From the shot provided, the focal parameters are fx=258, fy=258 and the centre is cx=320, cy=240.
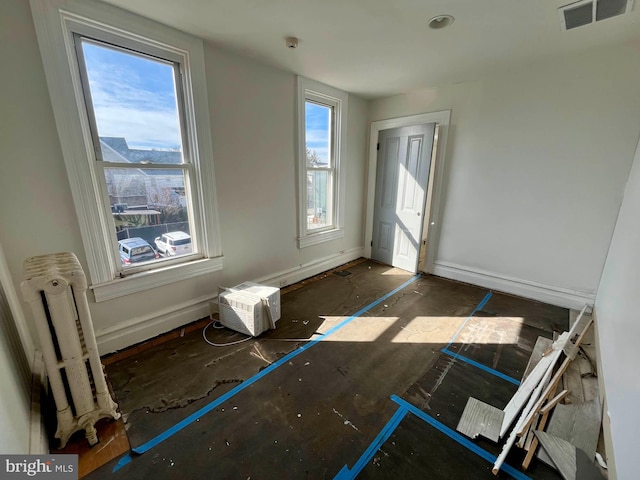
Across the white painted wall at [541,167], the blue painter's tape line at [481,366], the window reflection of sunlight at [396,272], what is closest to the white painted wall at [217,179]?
the window reflection of sunlight at [396,272]

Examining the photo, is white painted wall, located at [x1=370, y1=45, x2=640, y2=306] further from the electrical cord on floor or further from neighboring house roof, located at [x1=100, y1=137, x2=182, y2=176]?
neighboring house roof, located at [x1=100, y1=137, x2=182, y2=176]

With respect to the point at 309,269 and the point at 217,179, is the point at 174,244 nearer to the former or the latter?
the point at 217,179

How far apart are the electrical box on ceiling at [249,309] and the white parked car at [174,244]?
534 millimetres

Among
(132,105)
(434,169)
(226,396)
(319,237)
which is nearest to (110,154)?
(132,105)

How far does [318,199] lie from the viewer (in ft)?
12.6

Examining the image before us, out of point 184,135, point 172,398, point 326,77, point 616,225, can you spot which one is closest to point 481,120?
point 616,225

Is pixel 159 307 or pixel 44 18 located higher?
pixel 44 18

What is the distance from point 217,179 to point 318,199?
1629mm

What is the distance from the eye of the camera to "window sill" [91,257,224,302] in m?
2.02

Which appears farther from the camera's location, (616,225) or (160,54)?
(616,225)

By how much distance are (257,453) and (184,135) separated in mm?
2466

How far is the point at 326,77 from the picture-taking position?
10.2 ft

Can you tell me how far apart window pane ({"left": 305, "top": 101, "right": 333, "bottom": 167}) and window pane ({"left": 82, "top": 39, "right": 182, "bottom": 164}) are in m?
1.66

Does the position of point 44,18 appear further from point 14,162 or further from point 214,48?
point 214,48
